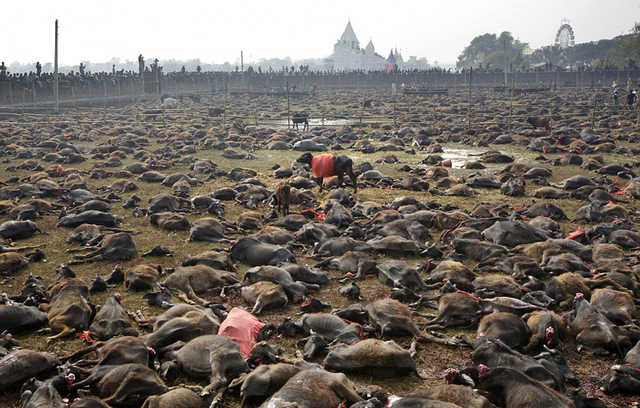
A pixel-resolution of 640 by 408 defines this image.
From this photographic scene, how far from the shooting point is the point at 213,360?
18.7ft

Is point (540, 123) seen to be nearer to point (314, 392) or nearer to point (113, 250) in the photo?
point (113, 250)

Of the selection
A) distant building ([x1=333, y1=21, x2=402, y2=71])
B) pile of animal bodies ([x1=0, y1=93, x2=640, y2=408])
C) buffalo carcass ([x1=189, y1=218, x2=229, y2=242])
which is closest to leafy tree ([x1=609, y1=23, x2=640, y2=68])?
distant building ([x1=333, y1=21, x2=402, y2=71])

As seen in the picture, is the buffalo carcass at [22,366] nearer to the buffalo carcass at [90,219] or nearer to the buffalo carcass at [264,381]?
the buffalo carcass at [264,381]

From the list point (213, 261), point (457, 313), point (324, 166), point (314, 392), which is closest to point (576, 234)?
point (457, 313)

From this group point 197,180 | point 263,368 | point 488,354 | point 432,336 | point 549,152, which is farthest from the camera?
point 549,152

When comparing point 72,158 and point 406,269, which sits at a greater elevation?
point 72,158

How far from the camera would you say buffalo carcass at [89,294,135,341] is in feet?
21.4

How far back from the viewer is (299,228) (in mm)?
11242

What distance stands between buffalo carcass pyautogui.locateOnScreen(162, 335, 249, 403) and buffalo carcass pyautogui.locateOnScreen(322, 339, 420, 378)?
97 centimetres

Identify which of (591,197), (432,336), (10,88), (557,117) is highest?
(10,88)

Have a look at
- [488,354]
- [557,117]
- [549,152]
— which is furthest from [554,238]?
[557,117]

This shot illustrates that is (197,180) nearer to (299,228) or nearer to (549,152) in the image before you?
(299,228)

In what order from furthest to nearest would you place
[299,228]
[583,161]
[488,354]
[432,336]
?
[583,161], [299,228], [432,336], [488,354]

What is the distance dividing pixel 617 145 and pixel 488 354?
2118 cm
